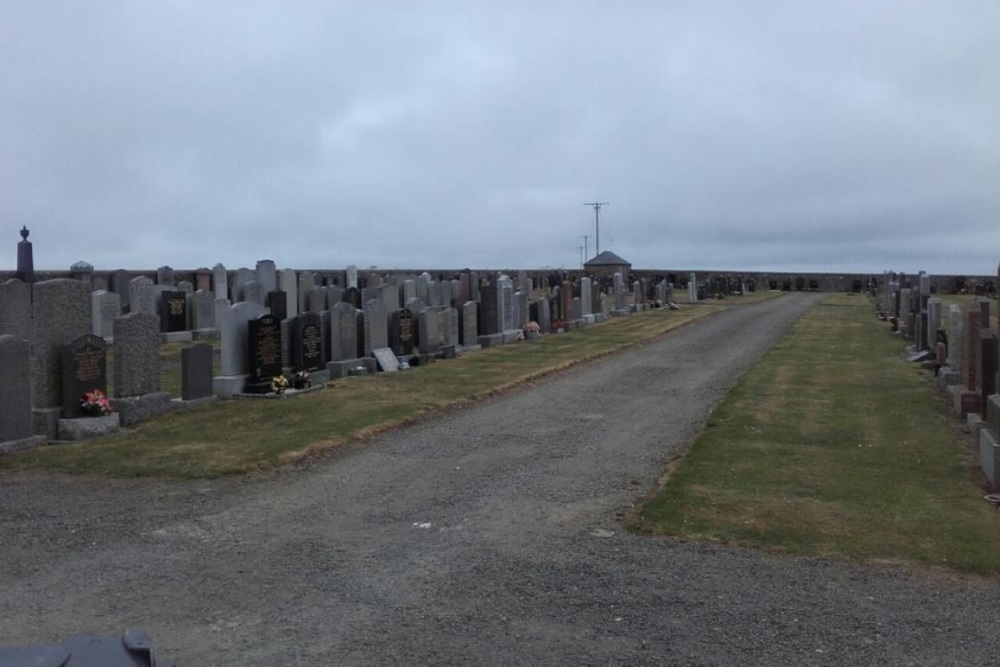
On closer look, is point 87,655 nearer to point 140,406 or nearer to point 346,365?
point 140,406

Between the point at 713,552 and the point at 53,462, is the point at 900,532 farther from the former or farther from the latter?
the point at 53,462

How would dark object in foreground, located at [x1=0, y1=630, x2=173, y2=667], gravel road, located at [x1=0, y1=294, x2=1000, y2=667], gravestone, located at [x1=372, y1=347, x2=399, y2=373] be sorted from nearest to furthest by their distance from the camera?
1. dark object in foreground, located at [x1=0, y1=630, x2=173, y2=667]
2. gravel road, located at [x1=0, y1=294, x2=1000, y2=667]
3. gravestone, located at [x1=372, y1=347, x2=399, y2=373]

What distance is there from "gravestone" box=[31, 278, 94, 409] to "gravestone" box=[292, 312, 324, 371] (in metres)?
4.46

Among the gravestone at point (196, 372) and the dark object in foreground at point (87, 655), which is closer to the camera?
the dark object in foreground at point (87, 655)

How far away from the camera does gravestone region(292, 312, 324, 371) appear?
52.6ft

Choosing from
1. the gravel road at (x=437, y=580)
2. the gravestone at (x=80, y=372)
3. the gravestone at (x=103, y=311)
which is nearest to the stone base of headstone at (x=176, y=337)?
the gravestone at (x=103, y=311)

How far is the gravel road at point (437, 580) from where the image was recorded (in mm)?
5180

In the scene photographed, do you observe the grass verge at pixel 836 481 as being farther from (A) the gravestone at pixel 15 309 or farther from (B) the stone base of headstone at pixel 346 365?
(A) the gravestone at pixel 15 309

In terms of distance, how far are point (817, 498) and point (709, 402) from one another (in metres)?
6.10

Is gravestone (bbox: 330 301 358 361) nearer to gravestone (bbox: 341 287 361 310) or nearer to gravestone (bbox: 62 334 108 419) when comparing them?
gravestone (bbox: 62 334 108 419)

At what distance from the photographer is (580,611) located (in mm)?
5691

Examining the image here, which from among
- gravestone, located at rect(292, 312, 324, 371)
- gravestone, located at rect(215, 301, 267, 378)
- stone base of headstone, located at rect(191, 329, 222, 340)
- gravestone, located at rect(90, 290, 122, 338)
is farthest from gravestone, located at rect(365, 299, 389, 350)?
stone base of headstone, located at rect(191, 329, 222, 340)

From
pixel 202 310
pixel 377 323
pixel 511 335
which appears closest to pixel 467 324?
pixel 511 335

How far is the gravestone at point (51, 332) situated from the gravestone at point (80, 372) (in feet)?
0.36
